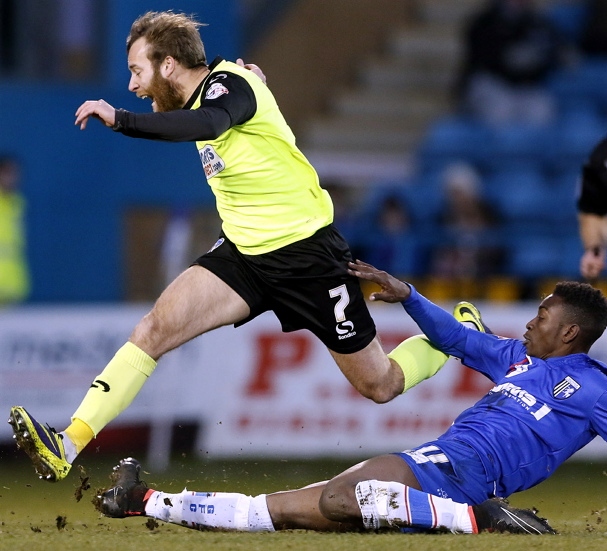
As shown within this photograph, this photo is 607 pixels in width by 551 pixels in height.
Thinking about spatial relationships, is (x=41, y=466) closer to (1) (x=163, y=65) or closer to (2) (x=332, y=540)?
(2) (x=332, y=540)

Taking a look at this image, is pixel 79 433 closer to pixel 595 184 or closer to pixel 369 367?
pixel 369 367

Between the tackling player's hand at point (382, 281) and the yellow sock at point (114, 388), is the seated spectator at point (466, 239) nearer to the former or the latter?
the tackling player's hand at point (382, 281)

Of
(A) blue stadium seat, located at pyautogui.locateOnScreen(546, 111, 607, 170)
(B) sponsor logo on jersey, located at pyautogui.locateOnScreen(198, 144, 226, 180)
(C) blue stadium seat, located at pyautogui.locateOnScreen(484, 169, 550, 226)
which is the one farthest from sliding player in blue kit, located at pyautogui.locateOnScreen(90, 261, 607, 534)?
(A) blue stadium seat, located at pyautogui.locateOnScreen(546, 111, 607, 170)

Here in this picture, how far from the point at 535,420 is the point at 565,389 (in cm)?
18

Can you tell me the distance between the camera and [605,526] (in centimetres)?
629

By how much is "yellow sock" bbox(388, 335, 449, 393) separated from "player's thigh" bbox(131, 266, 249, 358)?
0.89m

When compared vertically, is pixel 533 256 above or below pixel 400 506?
below

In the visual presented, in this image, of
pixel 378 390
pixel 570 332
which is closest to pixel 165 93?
pixel 378 390

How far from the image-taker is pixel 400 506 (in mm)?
5152

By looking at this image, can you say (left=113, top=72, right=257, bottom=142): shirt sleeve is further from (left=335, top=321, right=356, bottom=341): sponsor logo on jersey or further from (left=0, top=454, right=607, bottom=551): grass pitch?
(left=0, top=454, right=607, bottom=551): grass pitch

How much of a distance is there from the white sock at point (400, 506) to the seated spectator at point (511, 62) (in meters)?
8.69

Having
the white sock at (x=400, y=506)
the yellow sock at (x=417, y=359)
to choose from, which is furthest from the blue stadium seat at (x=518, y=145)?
the white sock at (x=400, y=506)

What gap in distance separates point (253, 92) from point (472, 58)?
321 inches

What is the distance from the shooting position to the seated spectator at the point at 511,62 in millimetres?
13117
